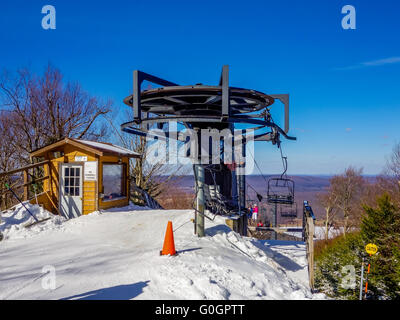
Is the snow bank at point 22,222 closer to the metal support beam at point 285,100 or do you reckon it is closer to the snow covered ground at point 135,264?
the snow covered ground at point 135,264

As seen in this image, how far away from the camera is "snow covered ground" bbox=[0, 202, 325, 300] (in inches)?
171

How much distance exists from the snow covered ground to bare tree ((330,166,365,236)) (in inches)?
1226

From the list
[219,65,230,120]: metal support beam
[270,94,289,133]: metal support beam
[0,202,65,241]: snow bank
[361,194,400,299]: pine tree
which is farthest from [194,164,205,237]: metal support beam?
[361,194,400,299]: pine tree

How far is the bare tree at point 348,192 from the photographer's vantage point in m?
36.1

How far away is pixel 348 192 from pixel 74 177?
3611 centimetres

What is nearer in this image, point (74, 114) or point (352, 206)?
point (74, 114)

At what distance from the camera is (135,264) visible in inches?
212

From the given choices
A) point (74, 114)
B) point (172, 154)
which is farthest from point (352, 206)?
point (74, 114)

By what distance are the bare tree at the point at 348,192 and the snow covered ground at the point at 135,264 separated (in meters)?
31.2

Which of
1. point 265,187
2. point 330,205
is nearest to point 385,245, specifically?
point 265,187

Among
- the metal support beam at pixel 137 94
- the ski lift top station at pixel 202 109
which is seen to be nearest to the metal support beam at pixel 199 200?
the ski lift top station at pixel 202 109
